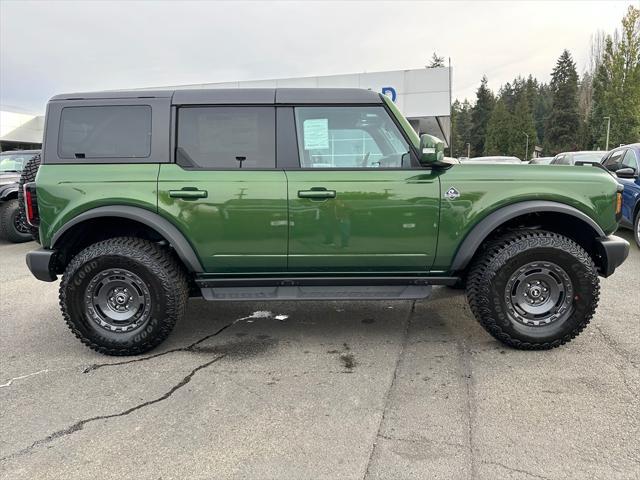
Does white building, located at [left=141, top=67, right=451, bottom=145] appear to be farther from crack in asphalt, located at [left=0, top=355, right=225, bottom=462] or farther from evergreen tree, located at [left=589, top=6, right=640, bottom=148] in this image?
evergreen tree, located at [left=589, top=6, right=640, bottom=148]

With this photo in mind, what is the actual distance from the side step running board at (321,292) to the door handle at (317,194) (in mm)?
736

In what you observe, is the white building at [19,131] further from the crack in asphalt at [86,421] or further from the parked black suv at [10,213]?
the crack in asphalt at [86,421]

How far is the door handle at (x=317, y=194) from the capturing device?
11.6 ft

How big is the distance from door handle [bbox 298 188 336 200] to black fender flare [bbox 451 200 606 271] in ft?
3.59

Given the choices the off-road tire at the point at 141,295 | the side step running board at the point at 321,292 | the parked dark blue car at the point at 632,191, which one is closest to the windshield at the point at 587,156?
the parked dark blue car at the point at 632,191

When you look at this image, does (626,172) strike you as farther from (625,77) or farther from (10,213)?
(625,77)

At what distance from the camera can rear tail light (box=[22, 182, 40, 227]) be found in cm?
362

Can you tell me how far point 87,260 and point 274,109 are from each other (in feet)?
6.07

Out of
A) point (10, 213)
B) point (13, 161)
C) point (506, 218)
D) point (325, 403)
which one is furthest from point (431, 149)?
point (13, 161)

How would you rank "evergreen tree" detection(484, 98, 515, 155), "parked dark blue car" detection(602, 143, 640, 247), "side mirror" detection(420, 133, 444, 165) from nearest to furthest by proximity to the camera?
"side mirror" detection(420, 133, 444, 165) < "parked dark blue car" detection(602, 143, 640, 247) < "evergreen tree" detection(484, 98, 515, 155)

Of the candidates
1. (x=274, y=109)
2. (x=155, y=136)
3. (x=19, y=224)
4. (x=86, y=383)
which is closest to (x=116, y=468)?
(x=86, y=383)

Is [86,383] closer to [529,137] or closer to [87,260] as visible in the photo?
[87,260]

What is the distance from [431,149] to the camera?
3.42m

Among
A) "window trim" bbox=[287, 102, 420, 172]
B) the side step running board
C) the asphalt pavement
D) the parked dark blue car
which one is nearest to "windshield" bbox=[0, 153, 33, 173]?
the asphalt pavement
